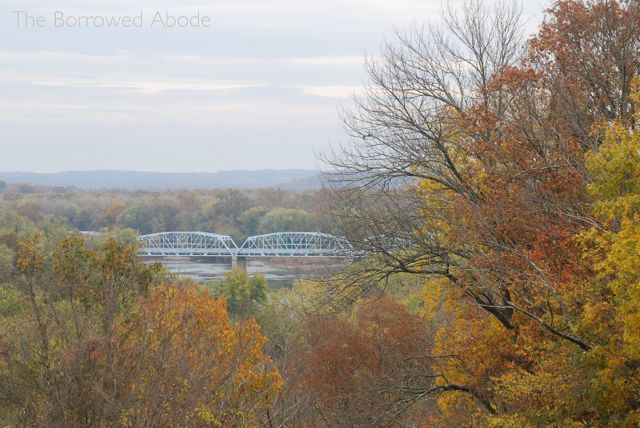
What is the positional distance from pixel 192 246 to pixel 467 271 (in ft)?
371

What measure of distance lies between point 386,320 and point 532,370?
1436 cm

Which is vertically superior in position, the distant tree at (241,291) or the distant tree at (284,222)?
the distant tree at (284,222)

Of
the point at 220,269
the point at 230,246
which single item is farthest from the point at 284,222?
the point at 220,269

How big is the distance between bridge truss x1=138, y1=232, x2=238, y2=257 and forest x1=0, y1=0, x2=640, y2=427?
99146 mm

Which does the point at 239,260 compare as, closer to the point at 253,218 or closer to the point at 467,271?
the point at 253,218

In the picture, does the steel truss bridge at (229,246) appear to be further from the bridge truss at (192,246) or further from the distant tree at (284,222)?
the distant tree at (284,222)

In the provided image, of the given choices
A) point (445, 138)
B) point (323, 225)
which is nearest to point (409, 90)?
point (445, 138)

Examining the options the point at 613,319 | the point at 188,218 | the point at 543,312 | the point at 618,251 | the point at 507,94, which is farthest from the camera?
the point at 188,218

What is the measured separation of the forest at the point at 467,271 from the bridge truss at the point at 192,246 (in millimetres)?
99146

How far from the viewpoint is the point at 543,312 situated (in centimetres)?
1294

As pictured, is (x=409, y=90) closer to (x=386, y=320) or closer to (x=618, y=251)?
(x=618, y=251)

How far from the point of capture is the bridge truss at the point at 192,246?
12075 centimetres

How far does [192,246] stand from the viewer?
125812mm

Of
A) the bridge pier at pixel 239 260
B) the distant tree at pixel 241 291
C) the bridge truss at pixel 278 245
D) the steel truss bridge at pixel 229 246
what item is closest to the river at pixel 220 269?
the bridge pier at pixel 239 260
